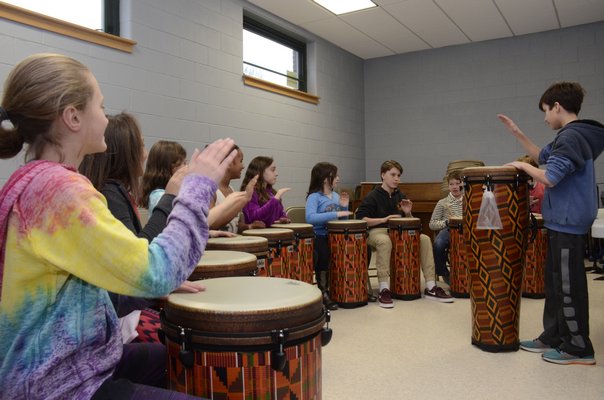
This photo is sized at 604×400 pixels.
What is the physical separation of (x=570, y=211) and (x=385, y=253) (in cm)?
165

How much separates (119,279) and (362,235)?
3014 millimetres

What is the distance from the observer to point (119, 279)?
31.2 inches

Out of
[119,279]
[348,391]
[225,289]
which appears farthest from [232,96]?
[119,279]

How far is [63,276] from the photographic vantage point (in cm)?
83

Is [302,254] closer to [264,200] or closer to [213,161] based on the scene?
[264,200]

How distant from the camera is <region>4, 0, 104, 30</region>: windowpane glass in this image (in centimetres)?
316

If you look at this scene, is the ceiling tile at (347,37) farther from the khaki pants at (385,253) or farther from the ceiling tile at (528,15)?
the khaki pants at (385,253)

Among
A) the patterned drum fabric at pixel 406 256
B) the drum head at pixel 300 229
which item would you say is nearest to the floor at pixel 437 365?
the patterned drum fabric at pixel 406 256

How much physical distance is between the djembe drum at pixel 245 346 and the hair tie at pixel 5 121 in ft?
1.58

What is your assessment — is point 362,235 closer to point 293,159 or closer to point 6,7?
point 293,159

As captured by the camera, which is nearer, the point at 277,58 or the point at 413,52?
the point at 277,58

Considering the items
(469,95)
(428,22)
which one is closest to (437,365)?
(428,22)

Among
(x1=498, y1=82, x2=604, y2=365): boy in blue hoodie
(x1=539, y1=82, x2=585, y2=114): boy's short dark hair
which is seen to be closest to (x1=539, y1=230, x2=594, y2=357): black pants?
(x1=498, y1=82, x2=604, y2=365): boy in blue hoodie

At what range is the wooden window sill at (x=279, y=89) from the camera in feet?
15.9
